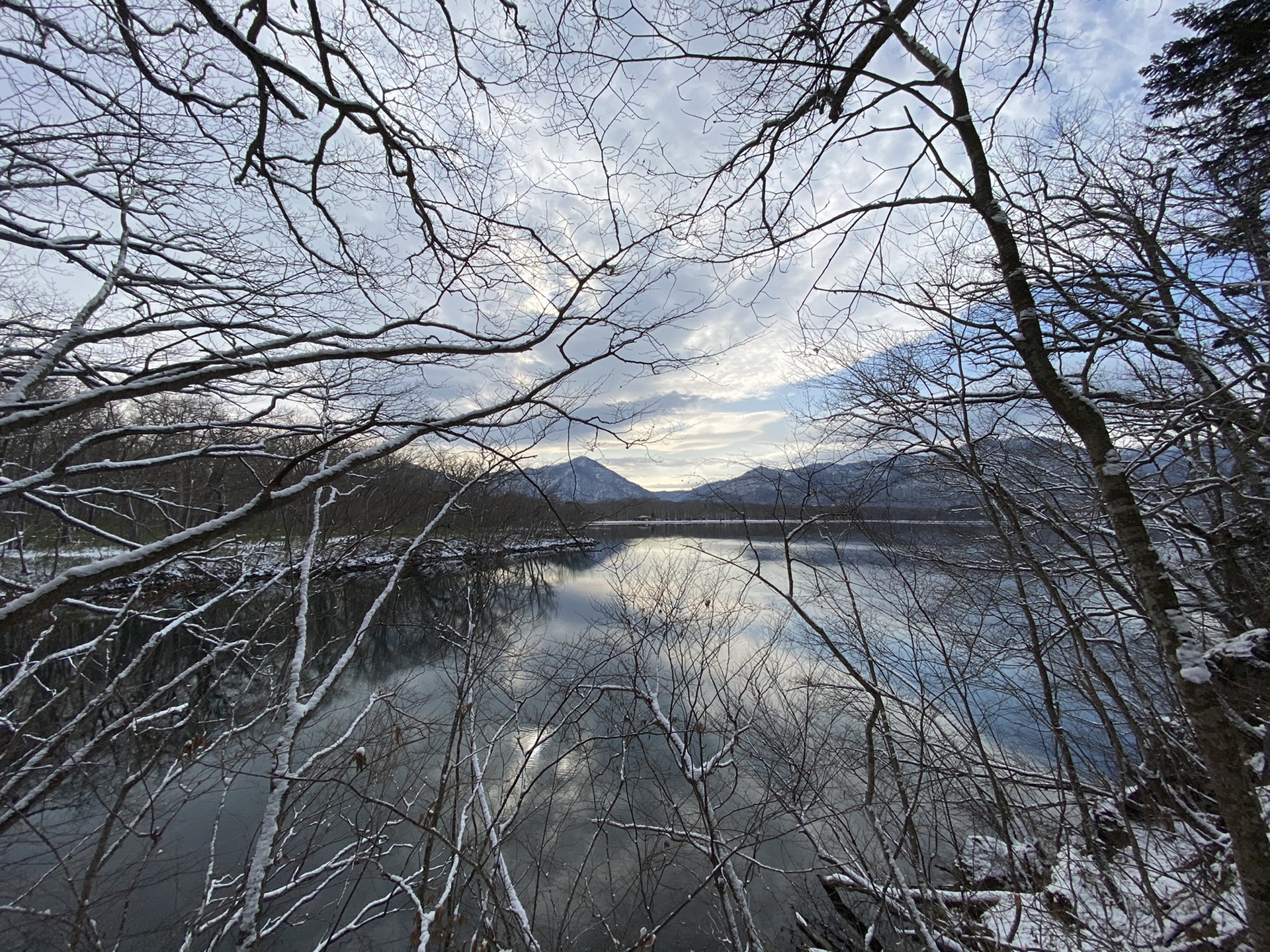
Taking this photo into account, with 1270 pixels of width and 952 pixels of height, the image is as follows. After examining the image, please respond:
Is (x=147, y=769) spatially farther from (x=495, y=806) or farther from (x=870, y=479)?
(x=870, y=479)

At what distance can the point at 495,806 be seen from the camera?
18.1 feet

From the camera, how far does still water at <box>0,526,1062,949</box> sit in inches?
133

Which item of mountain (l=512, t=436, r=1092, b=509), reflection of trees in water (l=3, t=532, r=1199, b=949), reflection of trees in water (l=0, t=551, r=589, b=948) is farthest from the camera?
mountain (l=512, t=436, r=1092, b=509)

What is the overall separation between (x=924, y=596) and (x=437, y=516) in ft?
18.6

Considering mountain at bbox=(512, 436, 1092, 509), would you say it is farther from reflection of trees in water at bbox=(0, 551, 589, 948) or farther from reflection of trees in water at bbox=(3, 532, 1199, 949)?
reflection of trees in water at bbox=(0, 551, 589, 948)

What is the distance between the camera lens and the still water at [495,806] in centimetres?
339

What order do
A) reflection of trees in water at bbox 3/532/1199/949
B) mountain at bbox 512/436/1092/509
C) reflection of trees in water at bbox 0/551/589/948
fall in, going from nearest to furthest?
reflection of trees in water at bbox 0/551/589/948 < reflection of trees in water at bbox 3/532/1199/949 < mountain at bbox 512/436/1092/509

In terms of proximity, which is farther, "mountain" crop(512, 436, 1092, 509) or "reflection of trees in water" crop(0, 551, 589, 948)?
"mountain" crop(512, 436, 1092, 509)


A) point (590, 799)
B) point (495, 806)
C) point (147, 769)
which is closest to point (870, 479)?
point (590, 799)

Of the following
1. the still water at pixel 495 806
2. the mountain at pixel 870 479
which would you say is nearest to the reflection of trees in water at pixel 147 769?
the still water at pixel 495 806

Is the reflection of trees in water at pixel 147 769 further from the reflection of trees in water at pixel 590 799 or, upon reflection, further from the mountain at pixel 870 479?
the mountain at pixel 870 479

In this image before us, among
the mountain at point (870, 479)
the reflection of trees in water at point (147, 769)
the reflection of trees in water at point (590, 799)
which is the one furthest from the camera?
the mountain at point (870, 479)

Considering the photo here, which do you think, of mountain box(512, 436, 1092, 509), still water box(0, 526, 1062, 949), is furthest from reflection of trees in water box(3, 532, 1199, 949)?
mountain box(512, 436, 1092, 509)

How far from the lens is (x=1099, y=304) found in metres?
4.37
